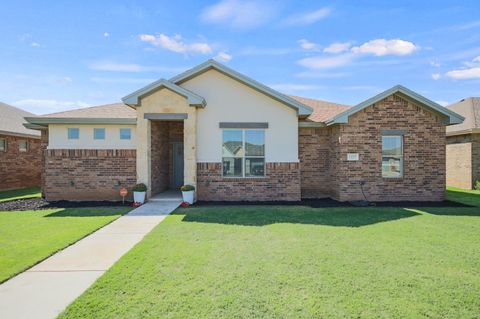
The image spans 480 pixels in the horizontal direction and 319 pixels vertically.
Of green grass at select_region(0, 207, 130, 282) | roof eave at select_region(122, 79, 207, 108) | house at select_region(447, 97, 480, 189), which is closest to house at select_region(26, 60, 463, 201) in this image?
roof eave at select_region(122, 79, 207, 108)

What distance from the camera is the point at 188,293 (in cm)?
397

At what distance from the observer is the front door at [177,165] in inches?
582

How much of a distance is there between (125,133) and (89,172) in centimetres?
220

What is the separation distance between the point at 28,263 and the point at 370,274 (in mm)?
5858

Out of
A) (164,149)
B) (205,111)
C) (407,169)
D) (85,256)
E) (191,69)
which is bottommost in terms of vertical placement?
(85,256)

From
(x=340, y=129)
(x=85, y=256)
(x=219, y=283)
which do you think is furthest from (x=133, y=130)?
(x=219, y=283)

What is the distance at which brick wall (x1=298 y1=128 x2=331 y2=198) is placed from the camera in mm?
12672

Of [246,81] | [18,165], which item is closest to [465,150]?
[246,81]

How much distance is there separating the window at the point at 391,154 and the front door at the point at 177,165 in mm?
9502

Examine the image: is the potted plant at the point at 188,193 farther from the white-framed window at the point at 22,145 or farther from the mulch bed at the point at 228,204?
the white-framed window at the point at 22,145

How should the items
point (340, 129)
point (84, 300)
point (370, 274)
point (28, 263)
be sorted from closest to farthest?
1. point (84, 300)
2. point (370, 274)
3. point (28, 263)
4. point (340, 129)

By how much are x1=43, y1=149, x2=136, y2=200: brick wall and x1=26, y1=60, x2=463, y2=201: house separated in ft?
0.14

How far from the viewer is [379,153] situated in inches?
462

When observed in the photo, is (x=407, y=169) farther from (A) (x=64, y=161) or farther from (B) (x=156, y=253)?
(A) (x=64, y=161)
